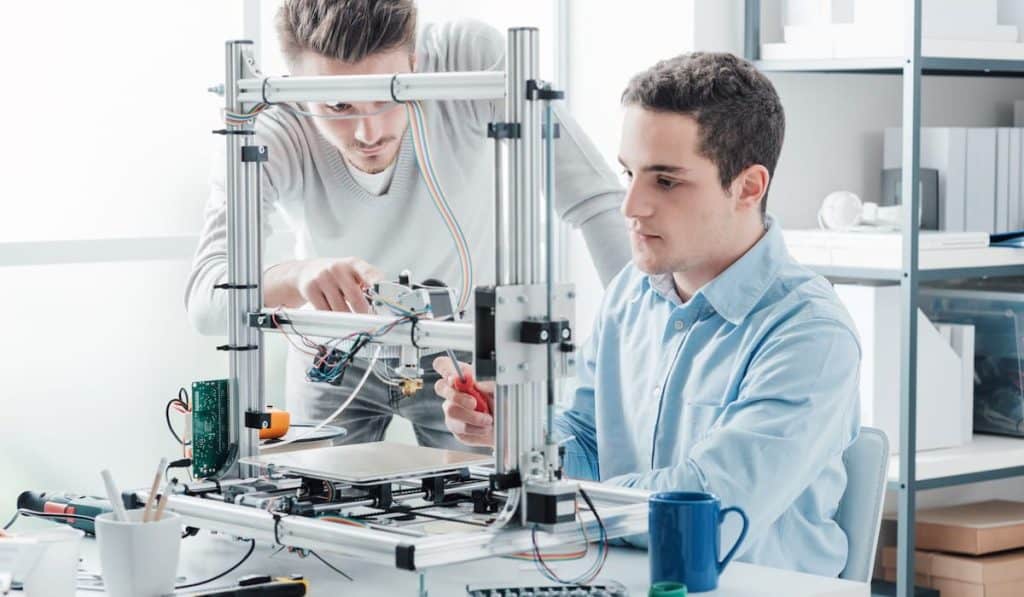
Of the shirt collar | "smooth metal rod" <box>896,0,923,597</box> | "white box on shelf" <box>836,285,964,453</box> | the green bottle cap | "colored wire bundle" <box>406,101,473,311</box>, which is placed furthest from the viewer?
"white box on shelf" <box>836,285,964,453</box>

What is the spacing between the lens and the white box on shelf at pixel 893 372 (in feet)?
9.71

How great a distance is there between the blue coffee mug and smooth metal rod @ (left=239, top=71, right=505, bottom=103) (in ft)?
1.40

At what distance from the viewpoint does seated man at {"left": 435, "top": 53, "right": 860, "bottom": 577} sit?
1654mm

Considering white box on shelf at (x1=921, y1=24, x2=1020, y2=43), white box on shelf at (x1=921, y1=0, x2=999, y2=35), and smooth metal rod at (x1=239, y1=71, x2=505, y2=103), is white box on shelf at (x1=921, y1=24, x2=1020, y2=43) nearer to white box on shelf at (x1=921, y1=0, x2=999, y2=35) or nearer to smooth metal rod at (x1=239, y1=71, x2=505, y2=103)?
white box on shelf at (x1=921, y1=0, x2=999, y2=35)

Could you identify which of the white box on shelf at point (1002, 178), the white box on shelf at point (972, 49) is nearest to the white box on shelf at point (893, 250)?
the white box on shelf at point (1002, 178)

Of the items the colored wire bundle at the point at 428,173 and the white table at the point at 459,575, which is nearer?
the white table at the point at 459,575

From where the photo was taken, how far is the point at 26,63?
269 centimetres

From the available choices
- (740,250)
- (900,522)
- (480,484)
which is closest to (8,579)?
(480,484)

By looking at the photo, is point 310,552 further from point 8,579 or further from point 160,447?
point 160,447

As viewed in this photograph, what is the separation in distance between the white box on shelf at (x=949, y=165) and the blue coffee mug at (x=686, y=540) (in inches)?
72.7

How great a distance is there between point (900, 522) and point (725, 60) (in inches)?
52.4

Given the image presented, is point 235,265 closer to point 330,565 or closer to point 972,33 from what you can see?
point 330,565

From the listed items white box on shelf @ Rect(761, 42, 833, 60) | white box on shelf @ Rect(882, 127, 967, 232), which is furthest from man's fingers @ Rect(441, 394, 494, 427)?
white box on shelf @ Rect(882, 127, 967, 232)

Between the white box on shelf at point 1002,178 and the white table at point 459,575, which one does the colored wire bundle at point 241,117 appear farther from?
the white box on shelf at point 1002,178
